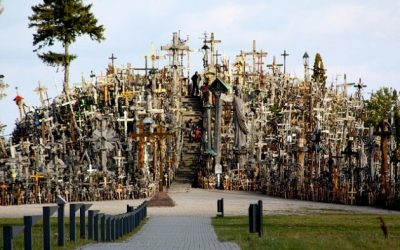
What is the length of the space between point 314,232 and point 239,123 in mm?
36130

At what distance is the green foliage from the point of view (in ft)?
282

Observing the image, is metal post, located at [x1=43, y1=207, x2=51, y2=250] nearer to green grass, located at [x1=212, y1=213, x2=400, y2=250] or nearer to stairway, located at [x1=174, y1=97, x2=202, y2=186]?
green grass, located at [x1=212, y1=213, x2=400, y2=250]

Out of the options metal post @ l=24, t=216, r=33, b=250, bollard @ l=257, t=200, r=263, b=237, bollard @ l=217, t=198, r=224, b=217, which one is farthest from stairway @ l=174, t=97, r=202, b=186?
metal post @ l=24, t=216, r=33, b=250

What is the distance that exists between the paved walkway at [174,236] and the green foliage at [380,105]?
4659 centimetres

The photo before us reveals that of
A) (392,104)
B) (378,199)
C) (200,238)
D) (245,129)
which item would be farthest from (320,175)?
(392,104)

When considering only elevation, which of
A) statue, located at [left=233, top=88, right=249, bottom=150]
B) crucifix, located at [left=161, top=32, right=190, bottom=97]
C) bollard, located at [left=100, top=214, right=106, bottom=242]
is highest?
crucifix, located at [left=161, top=32, right=190, bottom=97]

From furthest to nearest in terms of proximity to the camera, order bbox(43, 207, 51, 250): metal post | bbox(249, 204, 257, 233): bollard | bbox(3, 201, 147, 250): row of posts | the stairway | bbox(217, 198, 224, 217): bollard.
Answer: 1. the stairway
2. bbox(217, 198, 224, 217): bollard
3. bbox(249, 204, 257, 233): bollard
4. bbox(43, 207, 51, 250): metal post
5. bbox(3, 201, 147, 250): row of posts

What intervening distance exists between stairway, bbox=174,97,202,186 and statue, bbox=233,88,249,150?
3337 millimetres

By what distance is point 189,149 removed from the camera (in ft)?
250

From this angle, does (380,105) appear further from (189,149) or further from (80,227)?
(80,227)

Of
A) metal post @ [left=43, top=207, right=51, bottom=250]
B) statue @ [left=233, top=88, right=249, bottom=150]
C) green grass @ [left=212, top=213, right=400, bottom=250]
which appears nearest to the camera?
metal post @ [left=43, top=207, right=51, bottom=250]

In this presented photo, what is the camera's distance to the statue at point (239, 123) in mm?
67938

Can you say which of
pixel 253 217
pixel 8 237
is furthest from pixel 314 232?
pixel 8 237

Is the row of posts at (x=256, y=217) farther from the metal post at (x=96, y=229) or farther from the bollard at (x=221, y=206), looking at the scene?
the bollard at (x=221, y=206)
